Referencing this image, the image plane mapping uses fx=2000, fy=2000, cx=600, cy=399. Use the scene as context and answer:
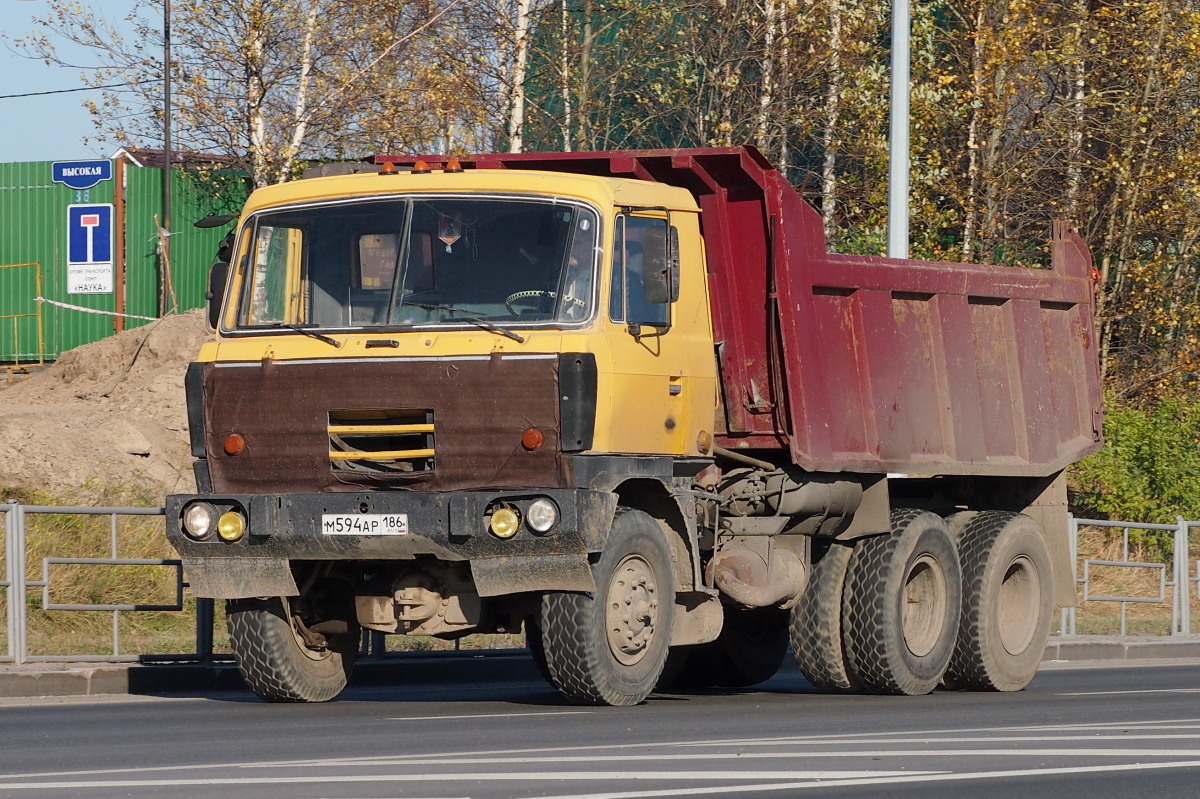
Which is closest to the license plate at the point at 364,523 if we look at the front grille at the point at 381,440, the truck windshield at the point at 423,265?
the front grille at the point at 381,440

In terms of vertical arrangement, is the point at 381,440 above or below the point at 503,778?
above

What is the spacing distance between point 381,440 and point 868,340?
3.72 m

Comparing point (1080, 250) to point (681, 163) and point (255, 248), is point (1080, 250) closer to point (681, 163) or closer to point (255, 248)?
point (681, 163)

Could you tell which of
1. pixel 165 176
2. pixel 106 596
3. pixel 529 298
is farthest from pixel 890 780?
pixel 165 176

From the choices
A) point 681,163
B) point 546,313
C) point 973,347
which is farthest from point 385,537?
point 973,347

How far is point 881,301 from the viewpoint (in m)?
13.2

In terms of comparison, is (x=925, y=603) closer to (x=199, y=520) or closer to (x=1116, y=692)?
(x=1116, y=692)

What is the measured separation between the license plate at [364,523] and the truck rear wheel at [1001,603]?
5.04 m

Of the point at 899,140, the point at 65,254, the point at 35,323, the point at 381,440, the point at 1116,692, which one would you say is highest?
the point at 899,140

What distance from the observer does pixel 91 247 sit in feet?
110

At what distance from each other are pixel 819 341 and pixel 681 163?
1496 millimetres

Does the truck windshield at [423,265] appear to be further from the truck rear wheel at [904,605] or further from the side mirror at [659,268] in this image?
the truck rear wheel at [904,605]

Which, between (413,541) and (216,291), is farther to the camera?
(216,291)

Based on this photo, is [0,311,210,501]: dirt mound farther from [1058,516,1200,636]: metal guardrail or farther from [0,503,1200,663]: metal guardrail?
[1058,516,1200,636]: metal guardrail
